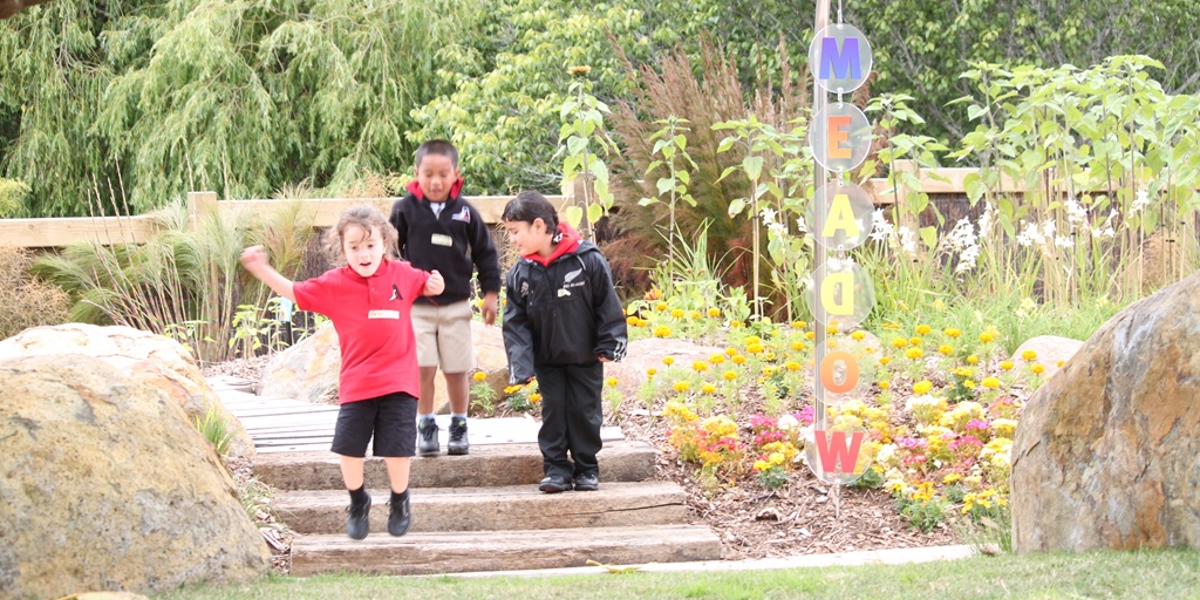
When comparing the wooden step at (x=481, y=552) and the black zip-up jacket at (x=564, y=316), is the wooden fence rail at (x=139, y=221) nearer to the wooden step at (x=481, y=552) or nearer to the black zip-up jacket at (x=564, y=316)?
the black zip-up jacket at (x=564, y=316)

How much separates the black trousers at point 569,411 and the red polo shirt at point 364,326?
91 centimetres

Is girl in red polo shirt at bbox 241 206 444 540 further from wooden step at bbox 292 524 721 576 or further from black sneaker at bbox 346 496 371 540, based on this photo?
wooden step at bbox 292 524 721 576

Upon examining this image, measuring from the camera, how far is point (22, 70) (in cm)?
1769

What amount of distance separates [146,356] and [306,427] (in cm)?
87

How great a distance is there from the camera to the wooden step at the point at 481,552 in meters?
5.11

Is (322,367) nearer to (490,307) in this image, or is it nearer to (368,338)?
(490,307)

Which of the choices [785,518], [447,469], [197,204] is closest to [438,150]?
[447,469]

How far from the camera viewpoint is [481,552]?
5168mm

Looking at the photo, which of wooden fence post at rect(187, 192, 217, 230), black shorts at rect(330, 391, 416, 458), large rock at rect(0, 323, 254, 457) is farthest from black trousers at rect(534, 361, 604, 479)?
wooden fence post at rect(187, 192, 217, 230)

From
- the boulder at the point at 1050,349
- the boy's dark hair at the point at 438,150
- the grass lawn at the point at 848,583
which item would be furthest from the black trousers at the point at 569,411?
the boulder at the point at 1050,349

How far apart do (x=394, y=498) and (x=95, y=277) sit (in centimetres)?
619

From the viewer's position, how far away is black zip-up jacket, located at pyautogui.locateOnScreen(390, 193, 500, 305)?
5746 millimetres

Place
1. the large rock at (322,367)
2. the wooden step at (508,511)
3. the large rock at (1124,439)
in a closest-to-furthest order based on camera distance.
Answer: the large rock at (1124,439) → the wooden step at (508,511) → the large rock at (322,367)

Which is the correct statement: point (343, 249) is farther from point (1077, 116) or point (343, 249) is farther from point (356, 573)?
point (1077, 116)
